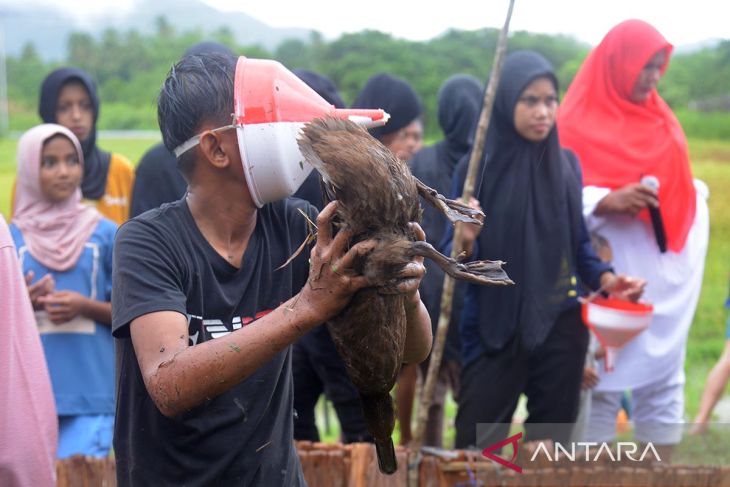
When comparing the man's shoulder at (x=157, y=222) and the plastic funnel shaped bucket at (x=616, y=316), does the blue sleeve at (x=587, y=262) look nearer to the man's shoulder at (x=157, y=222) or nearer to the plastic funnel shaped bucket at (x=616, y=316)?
the plastic funnel shaped bucket at (x=616, y=316)

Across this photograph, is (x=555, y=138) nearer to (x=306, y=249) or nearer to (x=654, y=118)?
(x=654, y=118)

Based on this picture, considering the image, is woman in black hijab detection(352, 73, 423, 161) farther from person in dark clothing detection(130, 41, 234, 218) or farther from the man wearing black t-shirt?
the man wearing black t-shirt

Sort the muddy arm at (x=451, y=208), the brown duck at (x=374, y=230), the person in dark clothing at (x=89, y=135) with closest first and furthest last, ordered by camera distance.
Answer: the brown duck at (x=374, y=230)
the muddy arm at (x=451, y=208)
the person in dark clothing at (x=89, y=135)

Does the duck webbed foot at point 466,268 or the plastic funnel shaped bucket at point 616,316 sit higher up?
the duck webbed foot at point 466,268

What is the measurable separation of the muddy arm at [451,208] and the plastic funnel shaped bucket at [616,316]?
9.38 feet

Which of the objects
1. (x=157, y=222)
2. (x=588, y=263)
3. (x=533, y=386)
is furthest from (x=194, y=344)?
(x=588, y=263)

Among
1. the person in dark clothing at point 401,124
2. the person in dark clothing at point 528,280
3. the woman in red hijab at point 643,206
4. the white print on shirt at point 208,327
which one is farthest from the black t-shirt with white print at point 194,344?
the person in dark clothing at point 401,124

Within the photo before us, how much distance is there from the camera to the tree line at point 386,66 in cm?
910

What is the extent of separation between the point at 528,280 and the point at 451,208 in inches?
101

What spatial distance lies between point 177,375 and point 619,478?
230 centimetres

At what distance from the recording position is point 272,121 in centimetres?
209

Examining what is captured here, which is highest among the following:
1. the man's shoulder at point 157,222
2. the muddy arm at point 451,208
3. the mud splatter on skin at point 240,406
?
the muddy arm at point 451,208

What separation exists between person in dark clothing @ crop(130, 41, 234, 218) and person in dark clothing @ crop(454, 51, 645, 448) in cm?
141

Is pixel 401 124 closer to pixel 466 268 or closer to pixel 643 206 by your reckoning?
pixel 643 206
